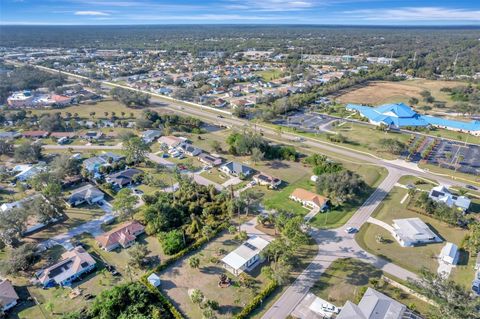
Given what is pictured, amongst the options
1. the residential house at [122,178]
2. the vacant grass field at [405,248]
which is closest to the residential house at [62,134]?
the residential house at [122,178]

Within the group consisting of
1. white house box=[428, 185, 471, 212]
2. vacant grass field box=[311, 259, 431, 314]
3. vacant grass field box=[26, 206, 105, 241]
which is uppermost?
white house box=[428, 185, 471, 212]

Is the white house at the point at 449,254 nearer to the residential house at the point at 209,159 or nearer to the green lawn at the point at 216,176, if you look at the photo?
the green lawn at the point at 216,176

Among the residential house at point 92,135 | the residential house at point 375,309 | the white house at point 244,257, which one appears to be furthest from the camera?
the residential house at point 92,135

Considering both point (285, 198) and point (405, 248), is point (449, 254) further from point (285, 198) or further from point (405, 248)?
point (285, 198)

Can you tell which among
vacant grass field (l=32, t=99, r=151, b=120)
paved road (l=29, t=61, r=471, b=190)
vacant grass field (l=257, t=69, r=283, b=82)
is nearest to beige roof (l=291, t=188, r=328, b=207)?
paved road (l=29, t=61, r=471, b=190)

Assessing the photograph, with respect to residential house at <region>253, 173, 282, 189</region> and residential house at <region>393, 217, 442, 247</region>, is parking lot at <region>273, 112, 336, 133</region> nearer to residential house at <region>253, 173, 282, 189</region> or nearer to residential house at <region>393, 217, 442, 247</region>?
residential house at <region>253, 173, 282, 189</region>

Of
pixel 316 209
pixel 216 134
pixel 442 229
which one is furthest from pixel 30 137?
pixel 442 229

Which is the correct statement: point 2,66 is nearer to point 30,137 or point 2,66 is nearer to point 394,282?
point 30,137
